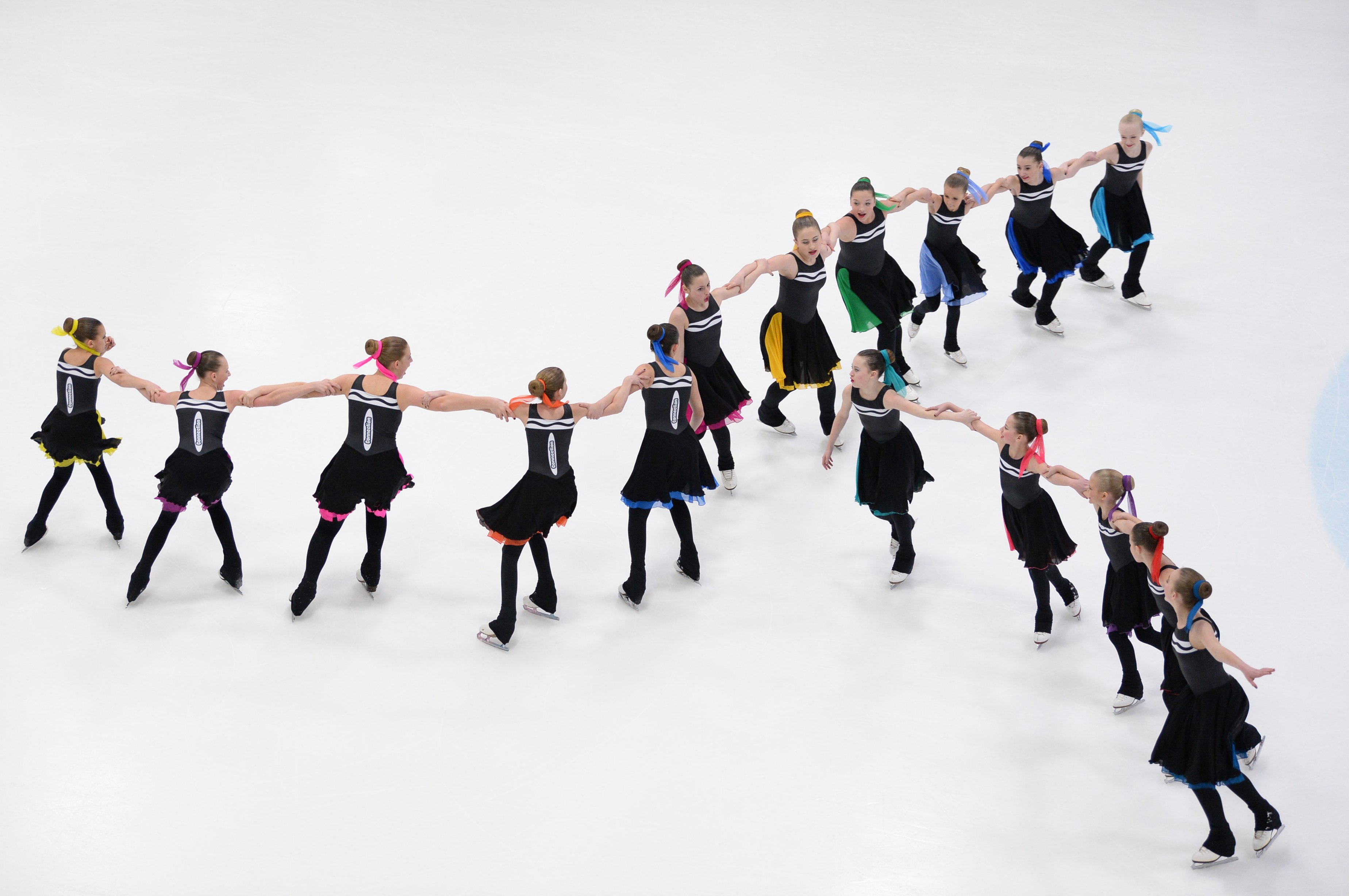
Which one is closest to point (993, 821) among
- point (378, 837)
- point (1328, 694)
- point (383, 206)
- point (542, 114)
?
point (1328, 694)

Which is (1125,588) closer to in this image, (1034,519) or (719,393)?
(1034,519)

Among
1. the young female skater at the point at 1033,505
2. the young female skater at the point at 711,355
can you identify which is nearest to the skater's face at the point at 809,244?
the young female skater at the point at 711,355

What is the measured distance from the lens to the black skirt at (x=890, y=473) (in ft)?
18.6

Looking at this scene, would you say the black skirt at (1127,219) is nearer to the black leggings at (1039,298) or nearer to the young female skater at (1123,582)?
the black leggings at (1039,298)

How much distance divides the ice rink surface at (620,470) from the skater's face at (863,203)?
1.19 m

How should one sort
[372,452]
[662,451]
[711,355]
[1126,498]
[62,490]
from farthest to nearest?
[711,355]
[62,490]
[662,451]
[372,452]
[1126,498]

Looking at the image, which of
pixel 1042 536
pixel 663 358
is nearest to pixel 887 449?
pixel 1042 536

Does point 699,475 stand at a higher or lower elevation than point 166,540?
higher

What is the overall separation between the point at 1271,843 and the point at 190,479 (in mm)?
5146

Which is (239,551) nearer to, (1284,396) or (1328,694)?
(1328,694)

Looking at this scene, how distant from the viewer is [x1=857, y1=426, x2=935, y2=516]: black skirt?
568cm

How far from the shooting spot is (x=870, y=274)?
22.8ft

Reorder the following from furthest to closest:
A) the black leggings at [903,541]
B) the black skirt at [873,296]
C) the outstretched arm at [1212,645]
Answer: the black skirt at [873,296] → the black leggings at [903,541] → the outstretched arm at [1212,645]

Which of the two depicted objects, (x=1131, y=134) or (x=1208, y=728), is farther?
(x=1131, y=134)
